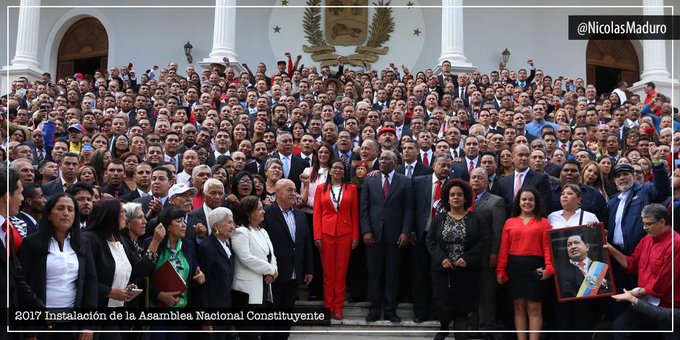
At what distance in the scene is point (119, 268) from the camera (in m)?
5.61

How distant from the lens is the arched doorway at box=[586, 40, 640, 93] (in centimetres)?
2331

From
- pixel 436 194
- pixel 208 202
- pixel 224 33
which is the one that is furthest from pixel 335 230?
pixel 224 33

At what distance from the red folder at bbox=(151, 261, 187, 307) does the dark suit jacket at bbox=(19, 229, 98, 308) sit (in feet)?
2.72

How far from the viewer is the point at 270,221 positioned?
7.68 metres

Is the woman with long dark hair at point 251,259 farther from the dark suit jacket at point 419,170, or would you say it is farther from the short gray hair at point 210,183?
the dark suit jacket at point 419,170

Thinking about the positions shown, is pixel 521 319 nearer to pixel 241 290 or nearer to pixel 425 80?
pixel 241 290

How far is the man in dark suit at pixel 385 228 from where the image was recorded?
7.95 meters

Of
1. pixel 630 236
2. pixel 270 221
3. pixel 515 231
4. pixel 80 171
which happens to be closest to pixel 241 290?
pixel 270 221

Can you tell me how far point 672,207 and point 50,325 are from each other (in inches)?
223

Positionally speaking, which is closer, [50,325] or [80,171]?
[50,325]

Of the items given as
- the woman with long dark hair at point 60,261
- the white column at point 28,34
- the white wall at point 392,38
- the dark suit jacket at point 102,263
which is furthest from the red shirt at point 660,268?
the white column at point 28,34

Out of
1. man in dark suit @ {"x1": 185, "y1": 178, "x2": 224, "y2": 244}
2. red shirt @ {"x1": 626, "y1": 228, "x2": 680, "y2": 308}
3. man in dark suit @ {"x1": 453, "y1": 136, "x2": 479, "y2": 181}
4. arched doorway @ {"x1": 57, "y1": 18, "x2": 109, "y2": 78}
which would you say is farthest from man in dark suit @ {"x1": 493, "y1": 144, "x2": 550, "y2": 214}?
arched doorway @ {"x1": 57, "y1": 18, "x2": 109, "y2": 78}

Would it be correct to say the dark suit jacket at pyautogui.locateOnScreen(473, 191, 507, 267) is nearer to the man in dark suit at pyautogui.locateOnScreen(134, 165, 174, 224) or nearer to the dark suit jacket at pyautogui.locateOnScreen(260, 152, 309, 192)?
the dark suit jacket at pyautogui.locateOnScreen(260, 152, 309, 192)

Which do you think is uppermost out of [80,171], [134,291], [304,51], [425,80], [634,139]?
[304,51]
